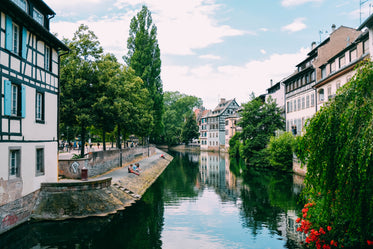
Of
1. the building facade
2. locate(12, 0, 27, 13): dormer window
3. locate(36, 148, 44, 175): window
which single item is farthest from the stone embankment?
locate(12, 0, 27, 13): dormer window

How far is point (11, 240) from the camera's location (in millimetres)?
12859

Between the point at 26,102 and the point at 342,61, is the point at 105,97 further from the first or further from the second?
the point at 342,61

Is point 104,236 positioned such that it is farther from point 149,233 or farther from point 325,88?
point 325,88

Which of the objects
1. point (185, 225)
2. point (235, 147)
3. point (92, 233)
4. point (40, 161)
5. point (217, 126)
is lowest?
point (185, 225)

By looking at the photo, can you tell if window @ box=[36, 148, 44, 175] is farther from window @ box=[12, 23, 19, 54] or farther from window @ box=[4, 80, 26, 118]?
window @ box=[12, 23, 19, 54]

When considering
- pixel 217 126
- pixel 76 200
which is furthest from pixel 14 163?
pixel 217 126

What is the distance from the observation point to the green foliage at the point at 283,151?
124 feet

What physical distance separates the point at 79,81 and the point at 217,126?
70080 millimetres

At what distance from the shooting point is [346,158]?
8195 millimetres

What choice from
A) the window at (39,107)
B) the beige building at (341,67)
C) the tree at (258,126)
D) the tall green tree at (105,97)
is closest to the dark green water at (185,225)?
the window at (39,107)

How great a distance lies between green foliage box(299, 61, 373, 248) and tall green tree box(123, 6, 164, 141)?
123 feet

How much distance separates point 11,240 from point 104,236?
382 cm

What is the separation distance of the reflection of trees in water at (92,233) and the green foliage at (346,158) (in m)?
7.76

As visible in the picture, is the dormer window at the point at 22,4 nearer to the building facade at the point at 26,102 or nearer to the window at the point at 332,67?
the building facade at the point at 26,102
